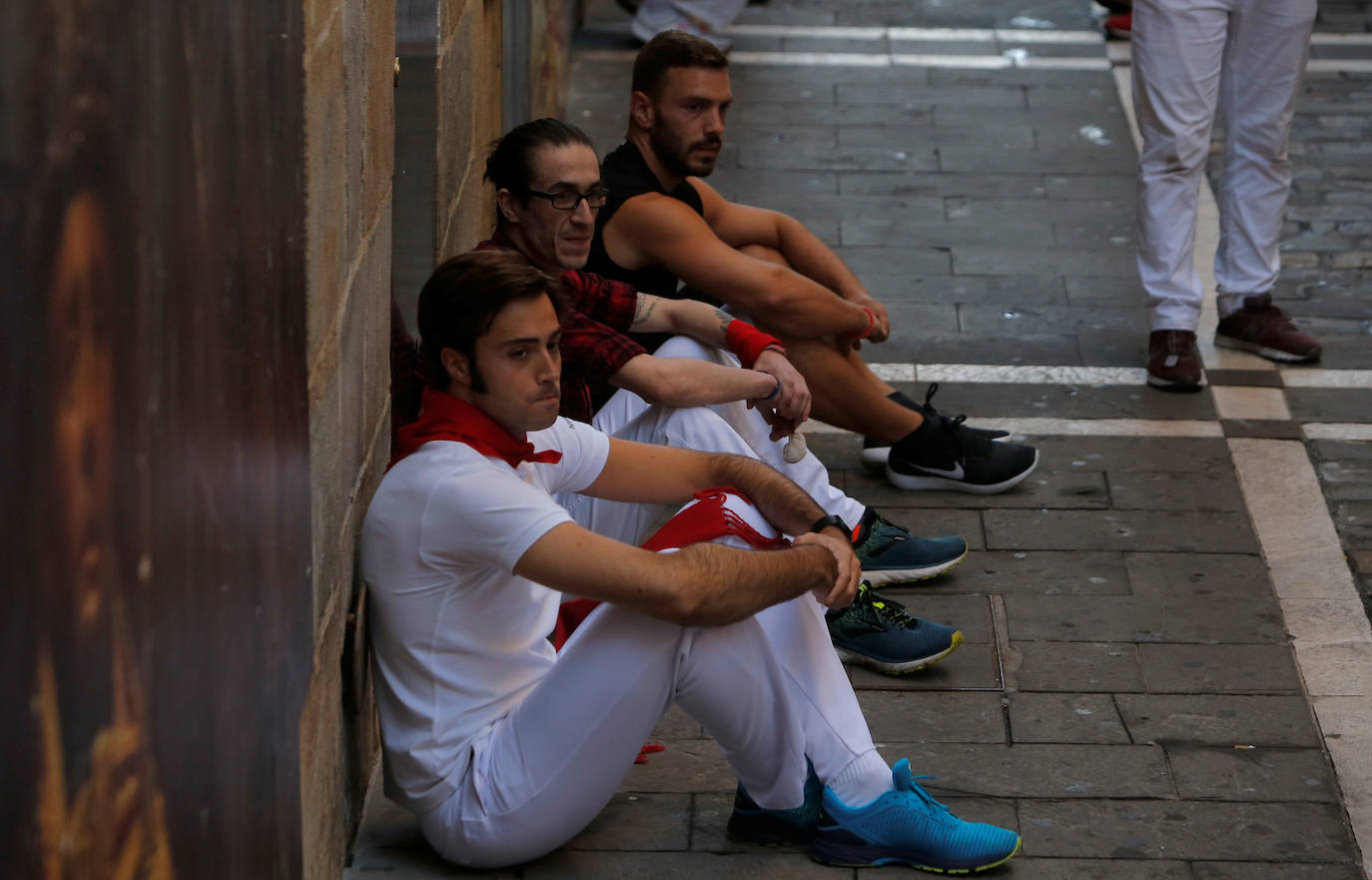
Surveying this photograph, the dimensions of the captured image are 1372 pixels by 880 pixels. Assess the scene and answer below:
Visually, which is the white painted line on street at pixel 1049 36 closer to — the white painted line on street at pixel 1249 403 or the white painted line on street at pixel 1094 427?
the white painted line on street at pixel 1249 403

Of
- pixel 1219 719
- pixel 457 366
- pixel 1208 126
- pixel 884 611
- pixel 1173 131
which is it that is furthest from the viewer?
pixel 1208 126

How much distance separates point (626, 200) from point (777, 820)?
2.05 meters

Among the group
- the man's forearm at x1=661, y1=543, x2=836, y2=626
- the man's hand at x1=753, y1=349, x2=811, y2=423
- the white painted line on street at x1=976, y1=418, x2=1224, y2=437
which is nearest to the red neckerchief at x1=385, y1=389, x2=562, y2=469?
the man's forearm at x1=661, y1=543, x2=836, y2=626

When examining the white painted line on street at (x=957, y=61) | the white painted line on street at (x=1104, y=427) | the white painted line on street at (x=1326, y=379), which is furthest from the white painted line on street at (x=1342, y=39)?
the white painted line on street at (x=1104, y=427)

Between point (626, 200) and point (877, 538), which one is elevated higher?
point (626, 200)

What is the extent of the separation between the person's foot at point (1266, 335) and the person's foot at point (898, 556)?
2.27m

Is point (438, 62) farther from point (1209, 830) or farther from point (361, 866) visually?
point (1209, 830)

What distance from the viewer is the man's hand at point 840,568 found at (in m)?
3.28

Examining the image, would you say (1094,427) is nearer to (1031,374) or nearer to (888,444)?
(1031,374)

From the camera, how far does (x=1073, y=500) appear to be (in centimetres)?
525

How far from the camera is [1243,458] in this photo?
555 centimetres

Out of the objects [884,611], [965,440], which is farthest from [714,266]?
[884,611]

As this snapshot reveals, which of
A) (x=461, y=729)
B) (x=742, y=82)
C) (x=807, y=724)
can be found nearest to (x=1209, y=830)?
Result: (x=807, y=724)

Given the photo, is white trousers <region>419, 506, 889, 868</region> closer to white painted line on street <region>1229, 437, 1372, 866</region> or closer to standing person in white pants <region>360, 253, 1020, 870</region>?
standing person in white pants <region>360, 253, 1020, 870</region>
